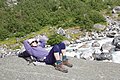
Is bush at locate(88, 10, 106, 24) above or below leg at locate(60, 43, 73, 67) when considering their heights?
above

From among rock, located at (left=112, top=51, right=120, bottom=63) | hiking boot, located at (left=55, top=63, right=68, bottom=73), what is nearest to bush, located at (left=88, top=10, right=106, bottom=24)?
rock, located at (left=112, top=51, right=120, bottom=63)

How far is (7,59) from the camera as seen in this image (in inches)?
528

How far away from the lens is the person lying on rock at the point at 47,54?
12.3 meters

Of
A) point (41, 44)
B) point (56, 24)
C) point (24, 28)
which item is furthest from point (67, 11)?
point (41, 44)

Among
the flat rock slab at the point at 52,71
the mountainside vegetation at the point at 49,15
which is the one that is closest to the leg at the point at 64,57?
the flat rock slab at the point at 52,71

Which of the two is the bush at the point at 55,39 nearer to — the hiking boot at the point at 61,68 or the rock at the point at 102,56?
the rock at the point at 102,56

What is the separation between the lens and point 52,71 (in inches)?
479

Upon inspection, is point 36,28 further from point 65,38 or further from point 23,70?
point 23,70

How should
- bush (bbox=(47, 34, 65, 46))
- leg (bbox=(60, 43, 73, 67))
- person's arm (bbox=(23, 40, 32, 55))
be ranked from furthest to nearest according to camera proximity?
bush (bbox=(47, 34, 65, 46))
person's arm (bbox=(23, 40, 32, 55))
leg (bbox=(60, 43, 73, 67))

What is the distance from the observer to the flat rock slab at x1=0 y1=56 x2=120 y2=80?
11.7 meters

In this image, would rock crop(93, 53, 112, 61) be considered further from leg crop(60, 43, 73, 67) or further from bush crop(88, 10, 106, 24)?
bush crop(88, 10, 106, 24)

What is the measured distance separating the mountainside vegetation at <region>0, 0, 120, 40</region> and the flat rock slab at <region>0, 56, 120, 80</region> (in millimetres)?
14242

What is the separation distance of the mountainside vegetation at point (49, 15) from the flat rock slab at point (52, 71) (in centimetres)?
1424

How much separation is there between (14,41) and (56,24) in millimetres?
4716
